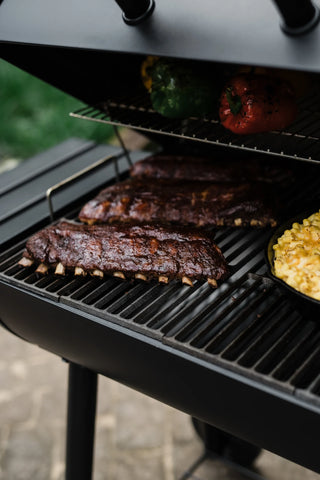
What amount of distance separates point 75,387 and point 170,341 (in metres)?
0.80

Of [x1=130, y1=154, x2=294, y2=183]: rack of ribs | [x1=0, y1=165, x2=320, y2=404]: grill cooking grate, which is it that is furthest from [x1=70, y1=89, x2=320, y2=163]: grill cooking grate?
[x1=0, y1=165, x2=320, y2=404]: grill cooking grate

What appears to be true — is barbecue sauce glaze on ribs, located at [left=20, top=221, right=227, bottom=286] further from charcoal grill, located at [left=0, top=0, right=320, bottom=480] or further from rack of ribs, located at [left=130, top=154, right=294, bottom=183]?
rack of ribs, located at [left=130, top=154, right=294, bottom=183]

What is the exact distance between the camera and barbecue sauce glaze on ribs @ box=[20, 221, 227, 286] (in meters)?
1.84

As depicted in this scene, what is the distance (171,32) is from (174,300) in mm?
791

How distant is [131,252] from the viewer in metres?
1.91

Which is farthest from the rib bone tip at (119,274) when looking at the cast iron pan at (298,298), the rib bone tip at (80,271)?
the cast iron pan at (298,298)

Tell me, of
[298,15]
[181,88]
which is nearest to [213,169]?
[181,88]

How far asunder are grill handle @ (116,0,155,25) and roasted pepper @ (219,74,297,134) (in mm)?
479

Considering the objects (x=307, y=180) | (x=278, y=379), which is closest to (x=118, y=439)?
(x=307, y=180)

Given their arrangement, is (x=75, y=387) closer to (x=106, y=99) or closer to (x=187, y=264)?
(x=187, y=264)

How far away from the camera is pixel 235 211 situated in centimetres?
211

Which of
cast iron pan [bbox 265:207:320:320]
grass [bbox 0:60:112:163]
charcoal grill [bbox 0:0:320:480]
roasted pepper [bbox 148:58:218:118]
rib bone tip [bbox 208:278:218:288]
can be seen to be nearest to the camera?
charcoal grill [bbox 0:0:320:480]

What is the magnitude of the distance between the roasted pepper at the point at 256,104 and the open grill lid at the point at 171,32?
1.56ft

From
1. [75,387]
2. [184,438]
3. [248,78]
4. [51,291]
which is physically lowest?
[184,438]
